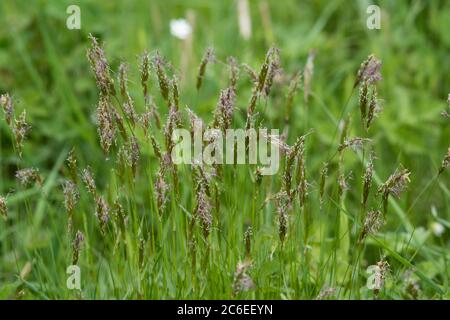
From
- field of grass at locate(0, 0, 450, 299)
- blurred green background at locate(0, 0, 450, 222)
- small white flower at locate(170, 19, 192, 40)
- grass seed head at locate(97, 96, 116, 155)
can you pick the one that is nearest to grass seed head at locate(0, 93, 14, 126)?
field of grass at locate(0, 0, 450, 299)

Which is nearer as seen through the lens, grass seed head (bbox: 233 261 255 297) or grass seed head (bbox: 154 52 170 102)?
grass seed head (bbox: 233 261 255 297)

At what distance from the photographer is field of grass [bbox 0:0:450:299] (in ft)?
6.86

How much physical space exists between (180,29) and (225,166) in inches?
61.6

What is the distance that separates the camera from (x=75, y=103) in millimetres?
3641

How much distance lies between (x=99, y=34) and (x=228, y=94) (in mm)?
2347

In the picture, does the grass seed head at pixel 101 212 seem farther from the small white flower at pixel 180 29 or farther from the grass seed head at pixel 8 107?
the small white flower at pixel 180 29

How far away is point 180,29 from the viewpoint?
3889mm

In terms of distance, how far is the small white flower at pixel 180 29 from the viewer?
3.82 meters

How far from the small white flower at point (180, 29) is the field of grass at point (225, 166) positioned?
0.19 ft

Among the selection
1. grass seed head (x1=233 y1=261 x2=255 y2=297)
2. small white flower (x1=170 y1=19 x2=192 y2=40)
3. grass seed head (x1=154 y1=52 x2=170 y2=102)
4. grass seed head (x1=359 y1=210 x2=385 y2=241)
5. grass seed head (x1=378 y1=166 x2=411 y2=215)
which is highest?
small white flower (x1=170 y1=19 x2=192 y2=40)

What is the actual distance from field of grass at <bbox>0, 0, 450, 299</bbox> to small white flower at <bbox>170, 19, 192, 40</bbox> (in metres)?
0.06

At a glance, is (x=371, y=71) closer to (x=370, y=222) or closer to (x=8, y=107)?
(x=370, y=222)

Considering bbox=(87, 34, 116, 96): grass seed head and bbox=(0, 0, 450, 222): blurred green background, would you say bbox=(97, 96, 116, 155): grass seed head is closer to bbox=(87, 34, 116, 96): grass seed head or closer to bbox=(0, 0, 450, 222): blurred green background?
bbox=(87, 34, 116, 96): grass seed head
